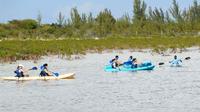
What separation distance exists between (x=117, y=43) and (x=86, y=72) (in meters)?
28.8

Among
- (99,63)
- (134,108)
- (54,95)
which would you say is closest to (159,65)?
(99,63)

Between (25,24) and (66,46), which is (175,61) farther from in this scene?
(25,24)

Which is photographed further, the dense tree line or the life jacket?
the dense tree line

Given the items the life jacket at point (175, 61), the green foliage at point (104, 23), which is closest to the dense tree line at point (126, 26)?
the green foliage at point (104, 23)

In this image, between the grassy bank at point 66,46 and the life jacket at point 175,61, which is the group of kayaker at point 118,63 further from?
the grassy bank at point 66,46

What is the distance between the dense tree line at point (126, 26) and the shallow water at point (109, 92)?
4604 centimetres

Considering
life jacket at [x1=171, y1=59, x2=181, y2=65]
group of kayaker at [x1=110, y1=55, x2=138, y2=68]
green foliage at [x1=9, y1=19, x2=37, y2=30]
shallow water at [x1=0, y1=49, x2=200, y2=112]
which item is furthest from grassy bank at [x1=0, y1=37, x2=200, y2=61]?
green foliage at [x1=9, y1=19, x2=37, y2=30]

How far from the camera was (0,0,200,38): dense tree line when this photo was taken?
278 ft

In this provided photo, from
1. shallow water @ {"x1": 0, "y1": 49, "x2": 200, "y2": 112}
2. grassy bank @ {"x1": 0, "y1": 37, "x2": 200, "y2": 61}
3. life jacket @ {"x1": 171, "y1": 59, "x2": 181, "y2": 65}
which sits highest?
grassy bank @ {"x1": 0, "y1": 37, "x2": 200, "y2": 61}

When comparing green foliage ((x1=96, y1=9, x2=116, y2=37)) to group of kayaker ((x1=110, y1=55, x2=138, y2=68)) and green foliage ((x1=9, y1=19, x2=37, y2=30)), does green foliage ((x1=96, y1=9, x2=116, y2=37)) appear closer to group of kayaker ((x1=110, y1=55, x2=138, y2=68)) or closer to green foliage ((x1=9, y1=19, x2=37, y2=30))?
green foliage ((x1=9, y1=19, x2=37, y2=30))

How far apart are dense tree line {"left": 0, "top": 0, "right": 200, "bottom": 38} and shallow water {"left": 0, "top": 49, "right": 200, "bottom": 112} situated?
46.0m

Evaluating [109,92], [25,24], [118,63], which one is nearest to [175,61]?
[118,63]

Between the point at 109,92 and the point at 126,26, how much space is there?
64.8 metres

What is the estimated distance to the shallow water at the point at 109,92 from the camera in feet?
70.5
